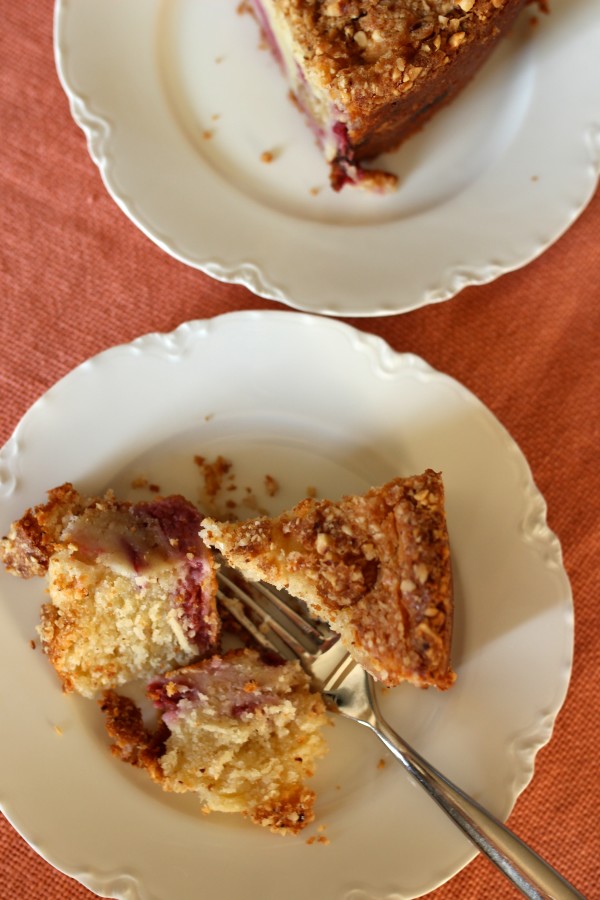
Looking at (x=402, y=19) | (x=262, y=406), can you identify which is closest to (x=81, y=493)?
(x=262, y=406)

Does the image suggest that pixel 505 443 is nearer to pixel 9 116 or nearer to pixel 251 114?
pixel 251 114

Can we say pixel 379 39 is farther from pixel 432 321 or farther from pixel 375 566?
pixel 375 566

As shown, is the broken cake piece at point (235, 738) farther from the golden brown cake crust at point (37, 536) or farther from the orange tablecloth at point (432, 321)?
the orange tablecloth at point (432, 321)

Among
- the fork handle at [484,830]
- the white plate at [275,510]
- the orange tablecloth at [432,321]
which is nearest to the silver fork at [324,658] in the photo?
the fork handle at [484,830]

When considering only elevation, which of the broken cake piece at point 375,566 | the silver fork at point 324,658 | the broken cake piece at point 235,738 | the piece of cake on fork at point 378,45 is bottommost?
the broken cake piece at point 235,738

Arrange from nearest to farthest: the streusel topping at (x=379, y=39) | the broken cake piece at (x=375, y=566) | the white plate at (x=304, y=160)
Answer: the broken cake piece at (x=375, y=566) < the streusel topping at (x=379, y=39) < the white plate at (x=304, y=160)

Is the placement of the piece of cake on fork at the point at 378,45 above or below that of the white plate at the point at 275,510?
above

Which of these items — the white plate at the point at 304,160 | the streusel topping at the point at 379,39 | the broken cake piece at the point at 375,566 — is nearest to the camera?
the broken cake piece at the point at 375,566
